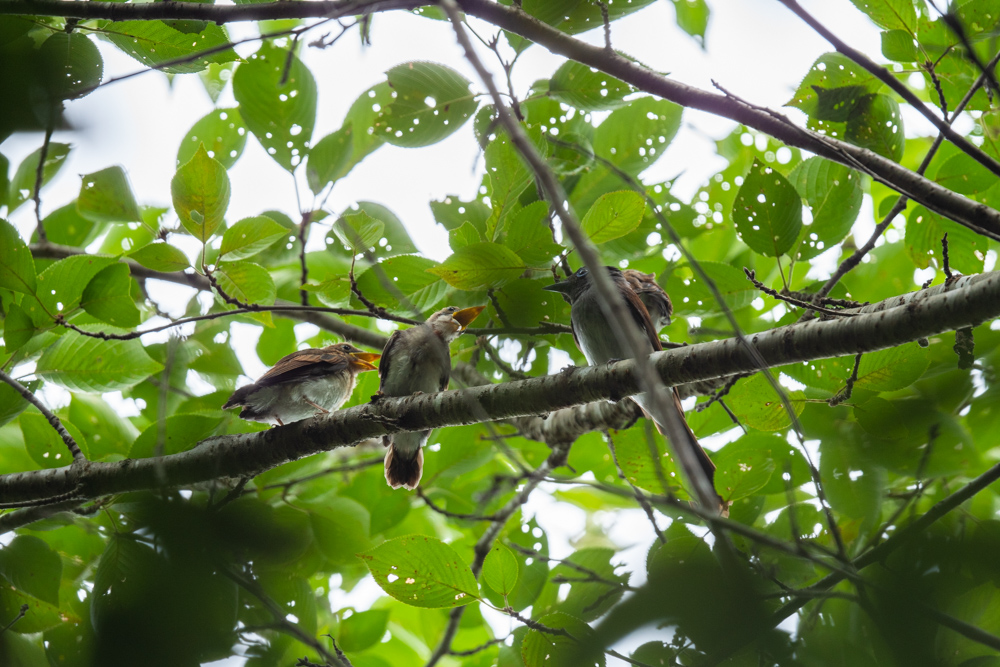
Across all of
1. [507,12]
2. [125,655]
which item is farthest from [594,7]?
[125,655]

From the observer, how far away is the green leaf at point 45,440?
3.38 meters

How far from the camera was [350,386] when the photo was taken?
169 inches

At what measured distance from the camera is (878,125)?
2.89 m

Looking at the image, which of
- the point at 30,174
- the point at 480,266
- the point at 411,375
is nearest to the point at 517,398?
the point at 480,266

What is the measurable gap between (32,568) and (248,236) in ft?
5.99

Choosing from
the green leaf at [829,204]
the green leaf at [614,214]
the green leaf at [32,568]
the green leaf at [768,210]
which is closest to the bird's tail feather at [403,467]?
the green leaf at [32,568]

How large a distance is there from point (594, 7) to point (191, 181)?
1998 mm

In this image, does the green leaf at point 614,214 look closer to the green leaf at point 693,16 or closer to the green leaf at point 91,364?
the green leaf at point 693,16

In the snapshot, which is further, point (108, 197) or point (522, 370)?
point (522, 370)

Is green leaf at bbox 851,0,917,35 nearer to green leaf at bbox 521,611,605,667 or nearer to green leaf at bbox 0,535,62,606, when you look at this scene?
green leaf at bbox 521,611,605,667

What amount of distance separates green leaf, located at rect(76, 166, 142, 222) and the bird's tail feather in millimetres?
2044

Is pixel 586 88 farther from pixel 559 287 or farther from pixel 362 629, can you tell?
pixel 362 629

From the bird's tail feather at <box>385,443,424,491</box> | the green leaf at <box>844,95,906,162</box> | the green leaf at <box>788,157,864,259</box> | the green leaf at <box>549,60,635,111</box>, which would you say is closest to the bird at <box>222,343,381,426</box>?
the bird's tail feather at <box>385,443,424,491</box>

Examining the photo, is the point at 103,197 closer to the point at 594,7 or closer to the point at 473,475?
the point at 594,7
